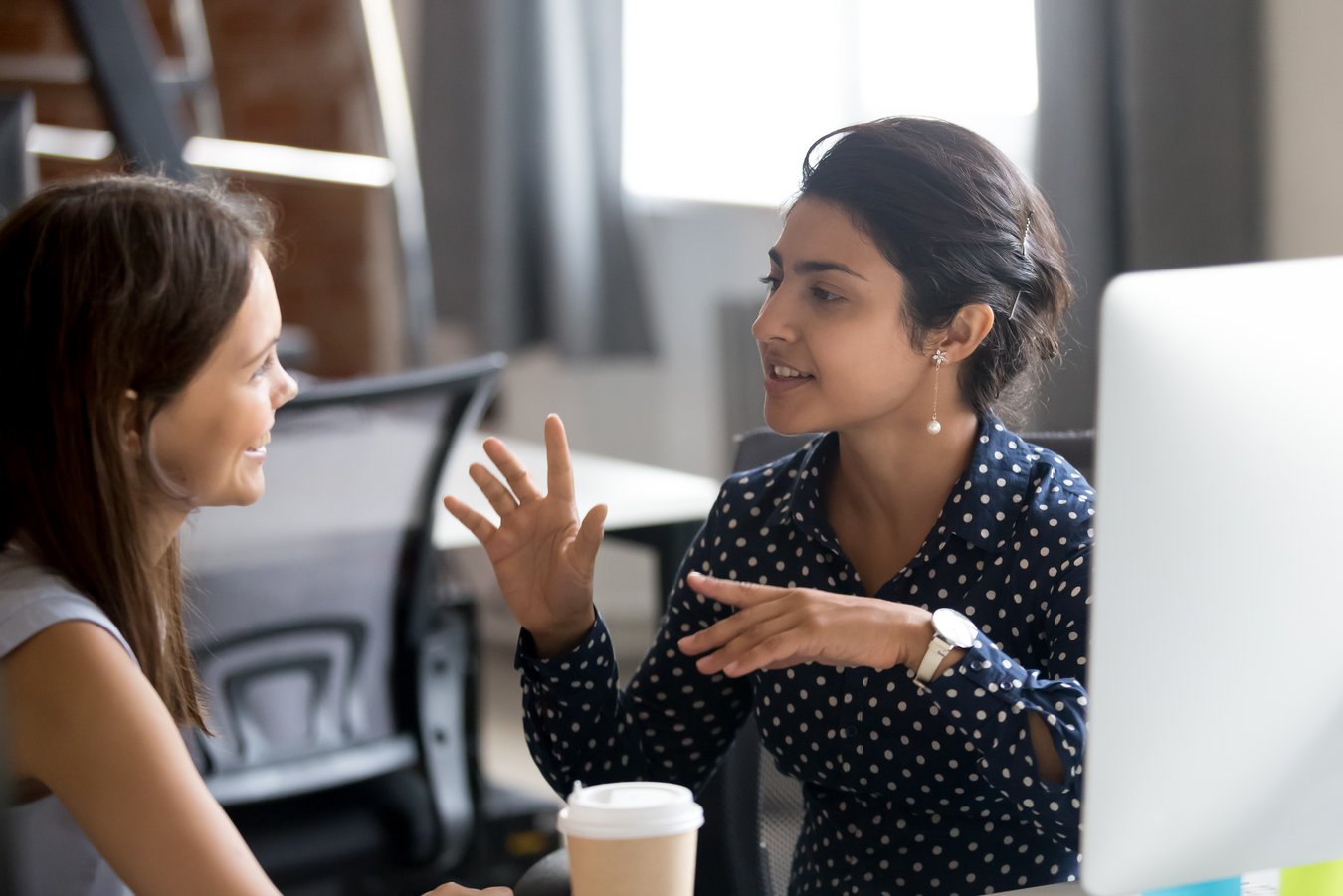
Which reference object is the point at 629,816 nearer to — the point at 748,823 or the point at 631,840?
the point at 631,840

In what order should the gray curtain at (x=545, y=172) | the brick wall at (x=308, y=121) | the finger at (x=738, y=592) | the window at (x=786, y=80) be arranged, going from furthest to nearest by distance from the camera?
the brick wall at (x=308, y=121) → the gray curtain at (x=545, y=172) → the window at (x=786, y=80) → the finger at (x=738, y=592)

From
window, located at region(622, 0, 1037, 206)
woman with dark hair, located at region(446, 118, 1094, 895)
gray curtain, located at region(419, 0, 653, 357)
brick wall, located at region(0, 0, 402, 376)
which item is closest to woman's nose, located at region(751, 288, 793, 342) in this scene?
woman with dark hair, located at region(446, 118, 1094, 895)

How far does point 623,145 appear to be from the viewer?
3498 millimetres

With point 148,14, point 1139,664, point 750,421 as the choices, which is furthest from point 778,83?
point 1139,664

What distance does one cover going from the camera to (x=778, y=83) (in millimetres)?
3256

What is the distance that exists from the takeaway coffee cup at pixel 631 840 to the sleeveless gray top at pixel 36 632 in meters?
0.31

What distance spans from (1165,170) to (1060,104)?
18 centimetres

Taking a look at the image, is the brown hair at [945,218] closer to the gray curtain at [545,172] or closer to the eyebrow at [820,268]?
the eyebrow at [820,268]

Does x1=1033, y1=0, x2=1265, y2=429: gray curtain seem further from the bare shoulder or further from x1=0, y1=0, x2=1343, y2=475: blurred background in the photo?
the bare shoulder

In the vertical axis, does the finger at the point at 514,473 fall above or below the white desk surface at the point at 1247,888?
above

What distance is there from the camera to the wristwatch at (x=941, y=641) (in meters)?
0.96


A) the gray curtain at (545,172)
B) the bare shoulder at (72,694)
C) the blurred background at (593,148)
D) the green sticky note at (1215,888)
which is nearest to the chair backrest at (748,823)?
the green sticky note at (1215,888)

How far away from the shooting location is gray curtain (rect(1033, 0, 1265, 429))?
6.57ft

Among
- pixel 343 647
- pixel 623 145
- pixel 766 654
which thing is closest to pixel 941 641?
pixel 766 654
